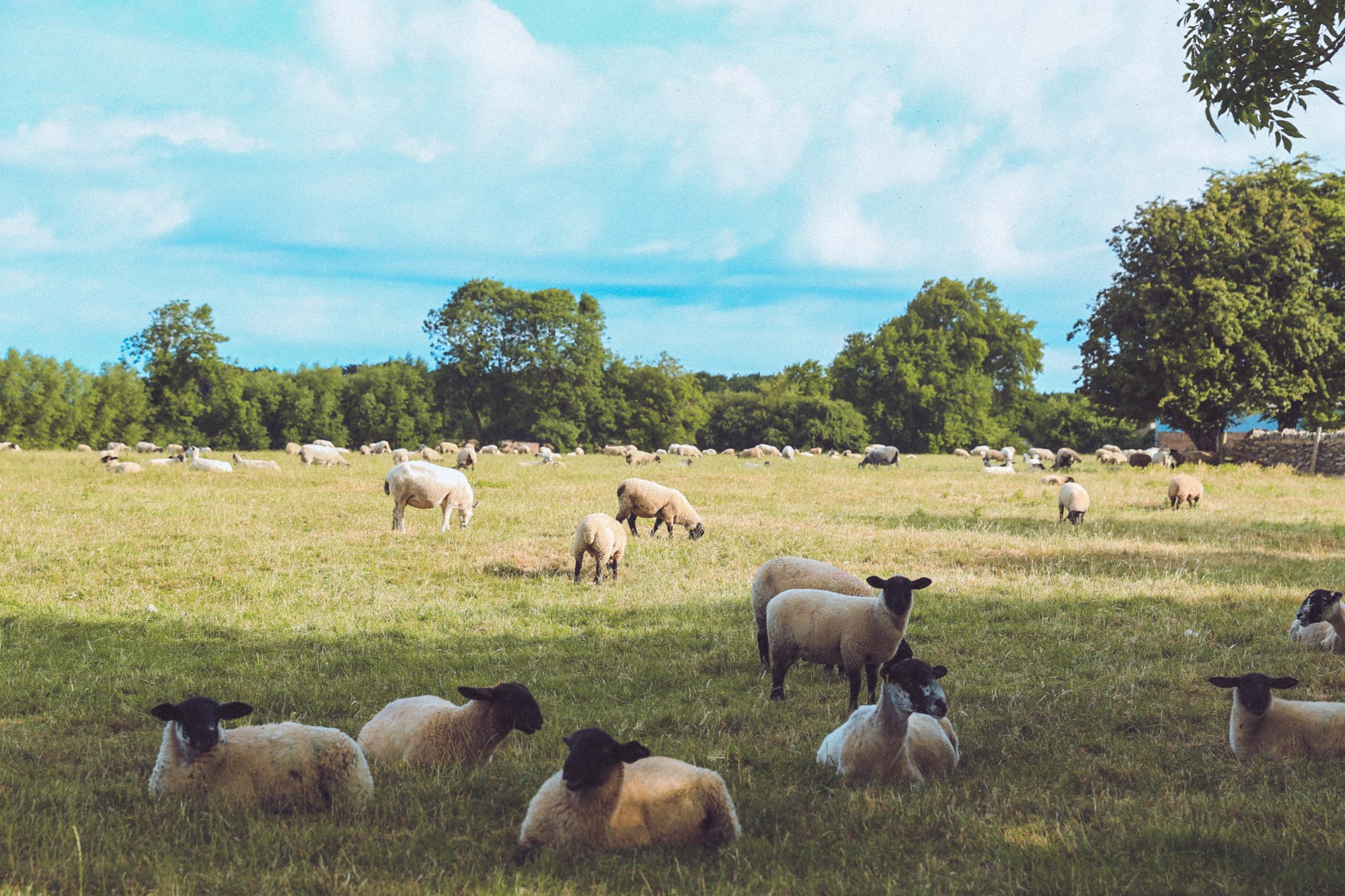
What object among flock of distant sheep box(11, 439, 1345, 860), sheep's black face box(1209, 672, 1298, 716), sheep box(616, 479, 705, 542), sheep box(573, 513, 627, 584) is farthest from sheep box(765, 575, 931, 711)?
sheep box(616, 479, 705, 542)

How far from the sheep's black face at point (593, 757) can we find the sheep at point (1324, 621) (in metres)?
8.07

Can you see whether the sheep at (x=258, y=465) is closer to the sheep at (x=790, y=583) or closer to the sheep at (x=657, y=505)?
the sheep at (x=657, y=505)

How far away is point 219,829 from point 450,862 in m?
1.32

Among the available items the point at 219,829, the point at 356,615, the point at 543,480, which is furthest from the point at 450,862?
the point at 543,480

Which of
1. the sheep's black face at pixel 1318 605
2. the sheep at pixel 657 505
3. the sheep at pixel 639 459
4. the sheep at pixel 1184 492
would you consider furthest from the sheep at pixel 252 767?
the sheep at pixel 639 459

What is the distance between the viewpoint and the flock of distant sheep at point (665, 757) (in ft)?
14.6

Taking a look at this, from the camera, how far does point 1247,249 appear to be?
39.8m

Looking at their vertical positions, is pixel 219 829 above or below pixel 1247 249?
below

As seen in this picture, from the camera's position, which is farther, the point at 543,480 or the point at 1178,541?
the point at 543,480

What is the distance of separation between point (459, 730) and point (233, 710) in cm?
136

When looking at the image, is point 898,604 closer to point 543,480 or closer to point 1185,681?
point 1185,681

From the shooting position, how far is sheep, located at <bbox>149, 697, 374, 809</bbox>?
195 inches

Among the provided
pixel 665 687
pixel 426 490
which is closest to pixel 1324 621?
pixel 665 687

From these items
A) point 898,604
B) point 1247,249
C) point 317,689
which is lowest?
point 317,689
